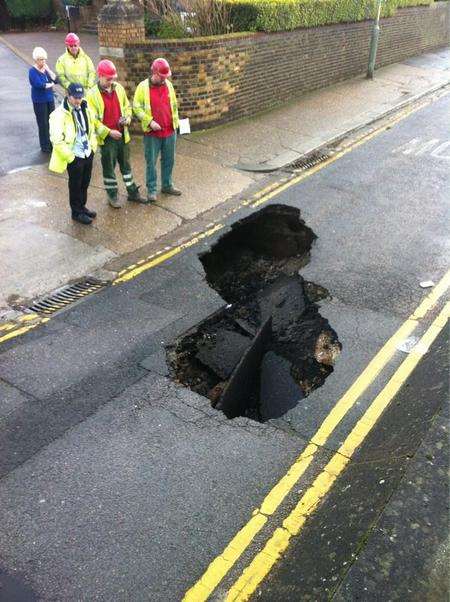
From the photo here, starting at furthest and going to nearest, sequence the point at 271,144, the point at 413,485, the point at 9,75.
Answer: the point at 9,75, the point at 271,144, the point at 413,485

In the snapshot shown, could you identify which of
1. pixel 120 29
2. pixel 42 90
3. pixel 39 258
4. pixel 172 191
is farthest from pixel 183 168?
pixel 39 258

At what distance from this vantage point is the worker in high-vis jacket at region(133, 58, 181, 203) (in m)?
7.49

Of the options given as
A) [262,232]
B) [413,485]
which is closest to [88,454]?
[413,485]

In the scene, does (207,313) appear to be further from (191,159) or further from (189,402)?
(191,159)

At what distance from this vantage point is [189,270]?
6.59 meters

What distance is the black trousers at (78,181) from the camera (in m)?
7.14

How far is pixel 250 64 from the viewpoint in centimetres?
1219

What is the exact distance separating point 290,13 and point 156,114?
7288 millimetres

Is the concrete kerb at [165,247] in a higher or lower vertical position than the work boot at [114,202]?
lower

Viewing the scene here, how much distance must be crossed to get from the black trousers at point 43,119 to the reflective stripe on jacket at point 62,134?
3411 millimetres

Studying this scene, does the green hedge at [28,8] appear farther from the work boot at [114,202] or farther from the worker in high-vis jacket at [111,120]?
the work boot at [114,202]

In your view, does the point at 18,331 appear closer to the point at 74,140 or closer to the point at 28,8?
the point at 74,140

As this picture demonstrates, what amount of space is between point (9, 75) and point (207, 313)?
14.8 m

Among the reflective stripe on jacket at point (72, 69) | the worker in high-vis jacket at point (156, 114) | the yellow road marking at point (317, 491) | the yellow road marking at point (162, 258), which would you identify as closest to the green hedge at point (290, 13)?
the reflective stripe on jacket at point (72, 69)
